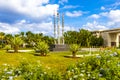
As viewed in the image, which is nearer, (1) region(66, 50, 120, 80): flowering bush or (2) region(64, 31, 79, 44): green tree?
(1) region(66, 50, 120, 80): flowering bush

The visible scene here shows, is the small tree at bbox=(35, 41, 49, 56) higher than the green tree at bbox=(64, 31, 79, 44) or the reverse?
the reverse

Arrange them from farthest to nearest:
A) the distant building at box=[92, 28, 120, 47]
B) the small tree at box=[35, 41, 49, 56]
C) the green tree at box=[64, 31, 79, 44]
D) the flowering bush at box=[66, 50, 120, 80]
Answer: the distant building at box=[92, 28, 120, 47], the green tree at box=[64, 31, 79, 44], the small tree at box=[35, 41, 49, 56], the flowering bush at box=[66, 50, 120, 80]

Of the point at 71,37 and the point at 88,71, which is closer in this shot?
the point at 88,71

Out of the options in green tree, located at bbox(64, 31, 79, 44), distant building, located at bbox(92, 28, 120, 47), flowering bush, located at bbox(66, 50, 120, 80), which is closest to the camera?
flowering bush, located at bbox(66, 50, 120, 80)

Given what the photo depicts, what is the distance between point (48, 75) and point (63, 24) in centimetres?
3707

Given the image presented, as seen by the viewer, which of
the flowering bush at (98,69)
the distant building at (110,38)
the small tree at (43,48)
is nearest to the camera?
the flowering bush at (98,69)

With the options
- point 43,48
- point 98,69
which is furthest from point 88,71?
point 43,48

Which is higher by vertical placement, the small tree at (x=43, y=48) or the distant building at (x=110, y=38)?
the distant building at (x=110, y=38)

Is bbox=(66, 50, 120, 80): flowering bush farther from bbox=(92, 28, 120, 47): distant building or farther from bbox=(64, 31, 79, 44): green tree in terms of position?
bbox=(92, 28, 120, 47): distant building

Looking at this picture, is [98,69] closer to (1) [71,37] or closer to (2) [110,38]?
(1) [71,37]

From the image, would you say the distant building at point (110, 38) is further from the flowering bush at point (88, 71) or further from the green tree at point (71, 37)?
the flowering bush at point (88, 71)

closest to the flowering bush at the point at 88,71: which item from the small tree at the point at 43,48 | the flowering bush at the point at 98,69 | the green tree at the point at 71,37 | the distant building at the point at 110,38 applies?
the flowering bush at the point at 98,69

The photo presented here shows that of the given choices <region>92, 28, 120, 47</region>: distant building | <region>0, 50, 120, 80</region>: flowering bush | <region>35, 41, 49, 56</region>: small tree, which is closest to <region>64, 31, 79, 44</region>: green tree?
<region>92, 28, 120, 47</region>: distant building

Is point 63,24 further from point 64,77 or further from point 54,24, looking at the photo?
point 64,77
